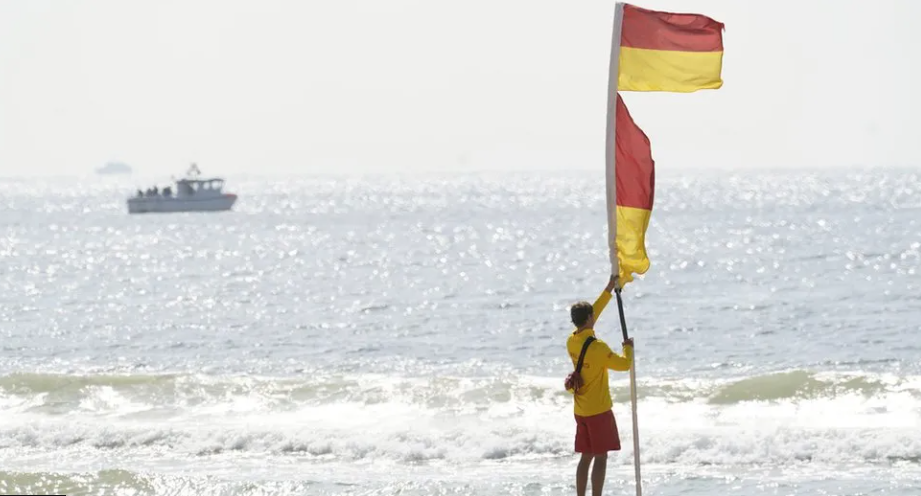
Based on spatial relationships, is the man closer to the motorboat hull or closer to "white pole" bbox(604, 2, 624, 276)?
"white pole" bbox(604, 2, 624, 276)

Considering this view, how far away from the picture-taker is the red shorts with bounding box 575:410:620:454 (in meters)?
10.5

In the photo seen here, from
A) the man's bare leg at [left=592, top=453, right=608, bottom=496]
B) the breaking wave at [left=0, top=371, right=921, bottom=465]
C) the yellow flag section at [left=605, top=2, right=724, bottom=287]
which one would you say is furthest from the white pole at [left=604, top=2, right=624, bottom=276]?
the breaking wave at [left=0, top=371, right=921, bottom=465]

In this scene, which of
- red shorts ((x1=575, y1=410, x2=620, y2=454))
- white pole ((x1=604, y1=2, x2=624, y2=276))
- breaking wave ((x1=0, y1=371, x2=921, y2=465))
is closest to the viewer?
white pole ((x1=604, y1=2, x2=624, y2=276))

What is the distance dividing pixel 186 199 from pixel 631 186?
10742 cm

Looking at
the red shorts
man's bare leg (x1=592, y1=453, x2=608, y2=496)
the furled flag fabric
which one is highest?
the furled flag fabric

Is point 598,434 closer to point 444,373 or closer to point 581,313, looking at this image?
point 581,313

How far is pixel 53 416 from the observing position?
2017 centimetres

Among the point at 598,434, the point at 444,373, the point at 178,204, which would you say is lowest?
the point at 444,373

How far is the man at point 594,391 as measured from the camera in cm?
1018

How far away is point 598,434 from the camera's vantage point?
10.5 meters

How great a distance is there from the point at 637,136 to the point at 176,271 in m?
51.5

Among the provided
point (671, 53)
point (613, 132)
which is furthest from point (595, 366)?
point (671, 53)

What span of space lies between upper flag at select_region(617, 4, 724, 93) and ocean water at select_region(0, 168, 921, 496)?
4.55m

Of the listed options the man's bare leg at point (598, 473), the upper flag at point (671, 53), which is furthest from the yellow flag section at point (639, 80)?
the man's bare leg at point (598, 473)
